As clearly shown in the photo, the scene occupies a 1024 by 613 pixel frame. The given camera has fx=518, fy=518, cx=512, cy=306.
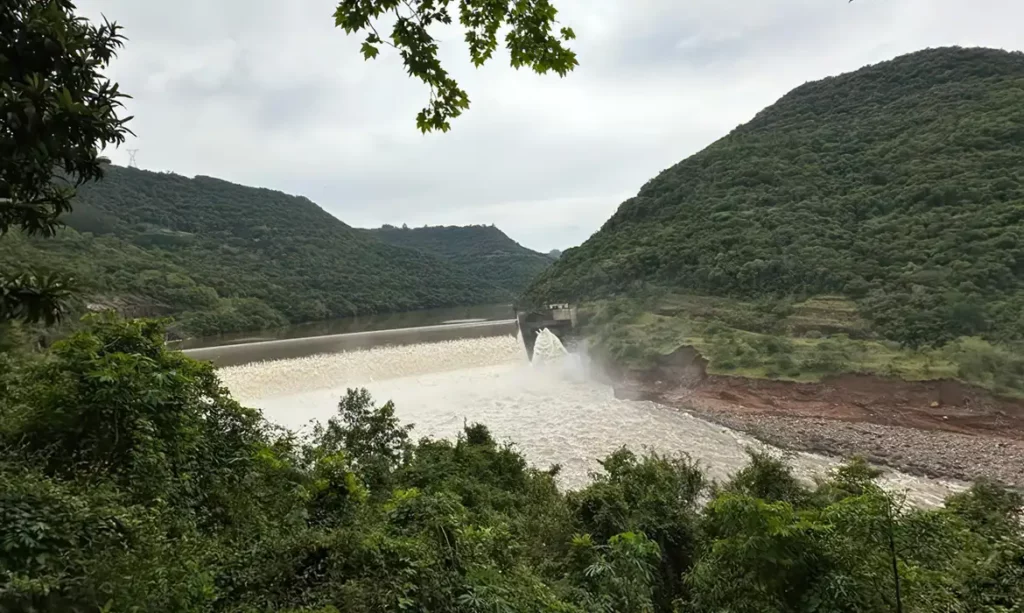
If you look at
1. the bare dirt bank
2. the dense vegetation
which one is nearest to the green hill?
the dense vegetation

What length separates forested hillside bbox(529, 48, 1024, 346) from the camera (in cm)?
2688

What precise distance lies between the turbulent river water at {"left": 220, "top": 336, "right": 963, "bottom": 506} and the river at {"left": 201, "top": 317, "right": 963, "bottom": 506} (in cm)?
5

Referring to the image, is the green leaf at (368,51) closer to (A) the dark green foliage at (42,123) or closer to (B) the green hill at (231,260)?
(A) the dark green foliage at (42,123)

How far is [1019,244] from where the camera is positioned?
2661 centimetres

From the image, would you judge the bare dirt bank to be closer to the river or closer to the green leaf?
the river

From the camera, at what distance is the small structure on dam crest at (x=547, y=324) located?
37.6m

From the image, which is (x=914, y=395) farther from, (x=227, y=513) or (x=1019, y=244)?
(x=227, y=513)

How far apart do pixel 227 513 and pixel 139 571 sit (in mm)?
2264

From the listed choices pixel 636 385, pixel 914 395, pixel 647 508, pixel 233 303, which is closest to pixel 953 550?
pixel 647 508

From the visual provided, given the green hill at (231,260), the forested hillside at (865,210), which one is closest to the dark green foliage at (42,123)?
the green hill at (231,260)

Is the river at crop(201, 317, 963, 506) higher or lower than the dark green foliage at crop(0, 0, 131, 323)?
lower

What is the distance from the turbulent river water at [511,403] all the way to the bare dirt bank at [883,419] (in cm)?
118

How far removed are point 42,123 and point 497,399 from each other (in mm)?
26007

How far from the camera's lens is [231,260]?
6262cm
